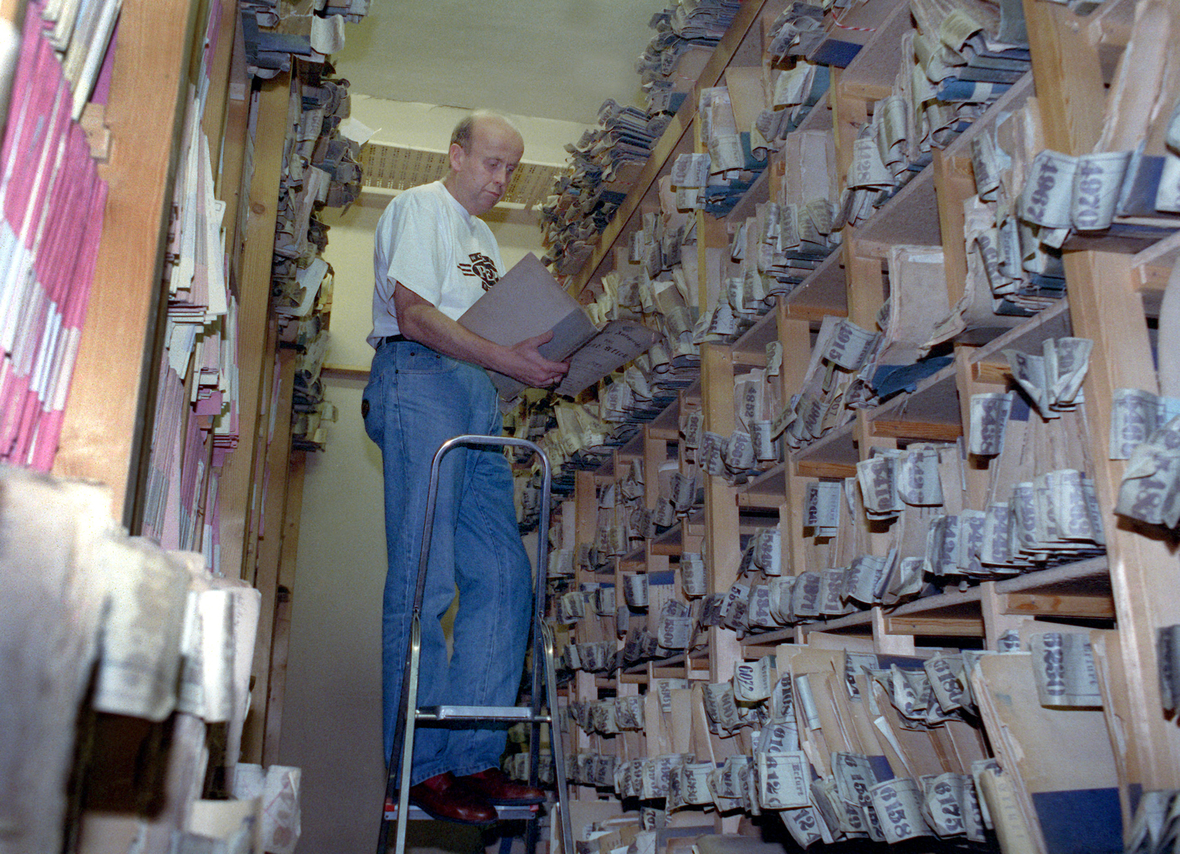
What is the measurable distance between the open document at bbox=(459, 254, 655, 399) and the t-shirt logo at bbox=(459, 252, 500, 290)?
27cm

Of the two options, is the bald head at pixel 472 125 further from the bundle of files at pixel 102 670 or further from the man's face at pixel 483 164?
the bundle of files at pixel 102 670

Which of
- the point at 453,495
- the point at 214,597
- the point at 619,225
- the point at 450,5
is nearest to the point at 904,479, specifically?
the point at 453,495

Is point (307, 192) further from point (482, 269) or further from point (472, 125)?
point (482, 269)

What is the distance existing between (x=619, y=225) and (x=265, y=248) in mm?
2040

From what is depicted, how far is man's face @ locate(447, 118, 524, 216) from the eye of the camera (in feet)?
10.1

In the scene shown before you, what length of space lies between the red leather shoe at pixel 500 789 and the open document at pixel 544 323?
1.04 metres

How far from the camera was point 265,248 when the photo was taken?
256 cm

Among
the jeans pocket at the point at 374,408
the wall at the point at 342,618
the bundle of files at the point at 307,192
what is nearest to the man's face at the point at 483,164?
the bundle of files at the point at 307,192

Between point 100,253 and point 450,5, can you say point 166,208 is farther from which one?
point 450,5

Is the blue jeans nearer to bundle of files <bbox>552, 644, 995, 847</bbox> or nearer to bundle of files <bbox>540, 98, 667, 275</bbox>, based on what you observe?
bundle of files <bbox>552, 644, 995, 847</bbox>

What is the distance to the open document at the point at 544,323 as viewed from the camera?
2574 mm

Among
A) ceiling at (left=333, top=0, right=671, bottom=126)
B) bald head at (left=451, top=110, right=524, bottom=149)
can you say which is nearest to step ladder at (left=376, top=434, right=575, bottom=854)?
bald head at (left=451, top=110, right=524, bottom=149)

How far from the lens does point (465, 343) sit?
2.61 metres

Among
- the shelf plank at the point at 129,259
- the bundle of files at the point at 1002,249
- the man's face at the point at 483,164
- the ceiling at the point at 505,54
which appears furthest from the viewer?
the ceiling at the point at 505,54
